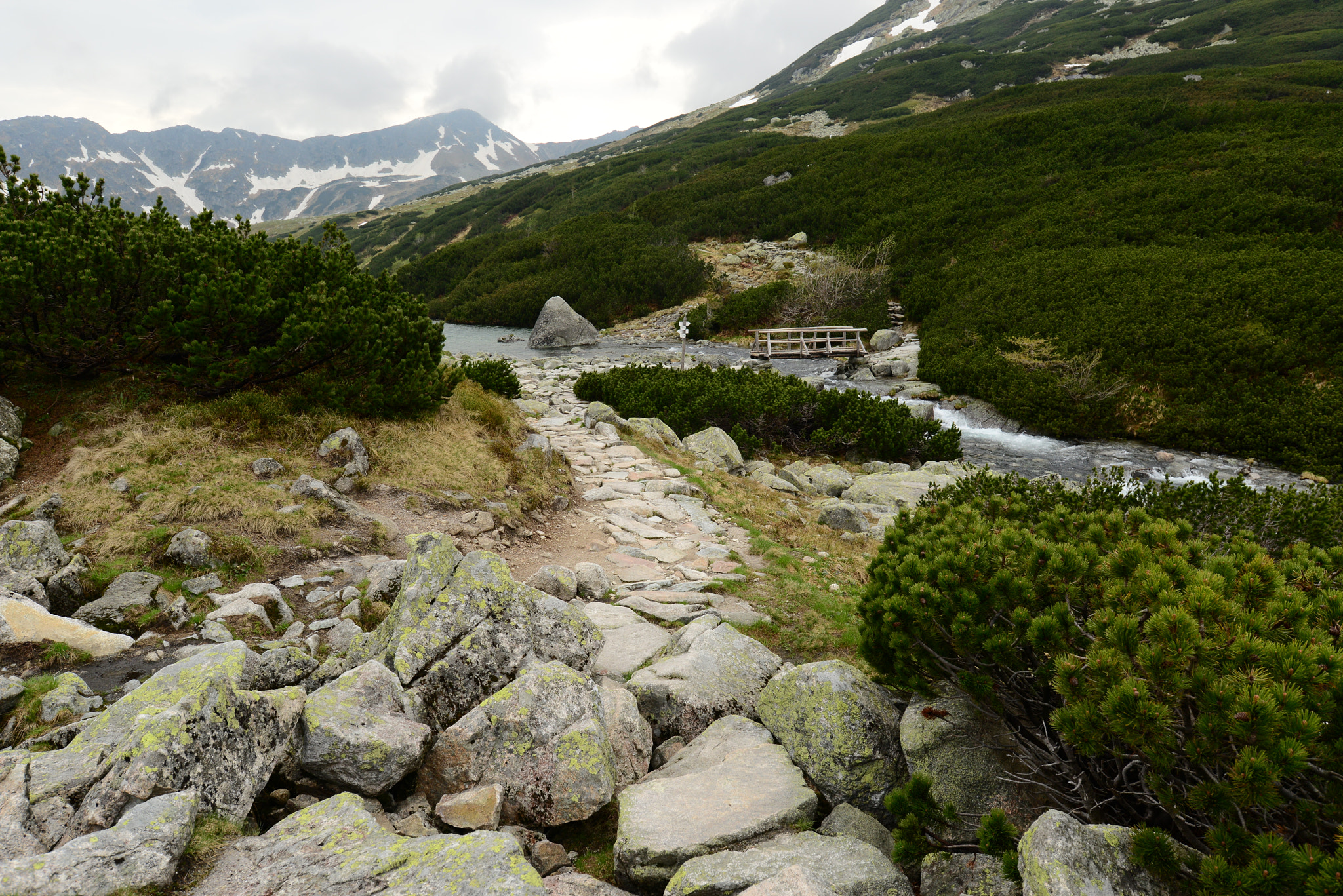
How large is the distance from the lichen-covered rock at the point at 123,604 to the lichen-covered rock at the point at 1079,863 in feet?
18.8

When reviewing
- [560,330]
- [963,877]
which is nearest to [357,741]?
[963,877]

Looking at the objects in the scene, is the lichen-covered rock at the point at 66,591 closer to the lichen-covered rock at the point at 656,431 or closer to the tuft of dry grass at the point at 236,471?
the tuft of dry grass at the point at 236,471

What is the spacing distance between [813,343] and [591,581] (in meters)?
22.4

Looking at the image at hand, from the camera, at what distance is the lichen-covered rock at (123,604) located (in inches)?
176

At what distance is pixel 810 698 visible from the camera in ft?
13.0

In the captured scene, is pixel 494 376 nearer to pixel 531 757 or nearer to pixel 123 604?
pixel 123 604

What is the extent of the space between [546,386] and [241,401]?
39.0ft

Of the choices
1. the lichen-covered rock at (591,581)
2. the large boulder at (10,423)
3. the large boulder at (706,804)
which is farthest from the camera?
the lichen-covered rock at (591,581)

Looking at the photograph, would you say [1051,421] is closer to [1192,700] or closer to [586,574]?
[586,574]

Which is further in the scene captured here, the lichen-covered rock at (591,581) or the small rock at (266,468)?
the small rock at (266,468)

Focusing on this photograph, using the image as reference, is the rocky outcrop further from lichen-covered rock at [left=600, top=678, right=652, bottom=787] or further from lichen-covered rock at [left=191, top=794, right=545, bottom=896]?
lichen-covered rock at [left=600, top=678, right=652, bottom=787]

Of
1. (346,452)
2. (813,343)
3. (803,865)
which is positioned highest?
(346,452)

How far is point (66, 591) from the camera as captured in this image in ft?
15.1

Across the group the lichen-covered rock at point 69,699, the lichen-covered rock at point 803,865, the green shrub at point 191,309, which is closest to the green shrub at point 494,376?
the green shrub at point 191,309
